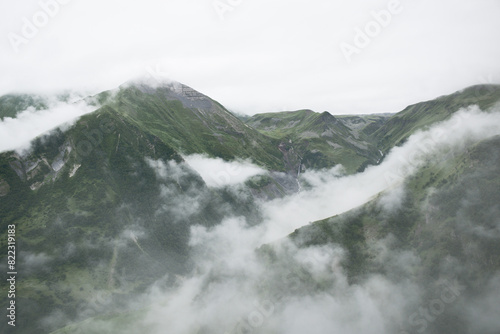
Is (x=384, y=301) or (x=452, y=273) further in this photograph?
(x=384, y=301)

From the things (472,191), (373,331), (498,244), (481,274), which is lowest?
(373,331)

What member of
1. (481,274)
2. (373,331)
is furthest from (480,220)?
(373,331)

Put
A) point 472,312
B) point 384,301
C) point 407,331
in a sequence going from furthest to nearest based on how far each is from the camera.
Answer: point 384,301, point 407,331, point 472,312

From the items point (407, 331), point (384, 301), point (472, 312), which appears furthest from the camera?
point (384, 301)

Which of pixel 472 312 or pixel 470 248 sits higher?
pixel 470 248

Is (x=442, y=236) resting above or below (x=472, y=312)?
above

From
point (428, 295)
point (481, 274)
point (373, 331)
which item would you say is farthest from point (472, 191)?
point (373, 331)

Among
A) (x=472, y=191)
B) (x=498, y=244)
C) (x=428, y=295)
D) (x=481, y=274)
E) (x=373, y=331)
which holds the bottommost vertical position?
(x=373, y=331)

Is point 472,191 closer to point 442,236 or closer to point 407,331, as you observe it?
point 442,236

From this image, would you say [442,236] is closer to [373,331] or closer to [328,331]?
[373,331]

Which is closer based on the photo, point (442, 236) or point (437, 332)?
point (437, 332)
